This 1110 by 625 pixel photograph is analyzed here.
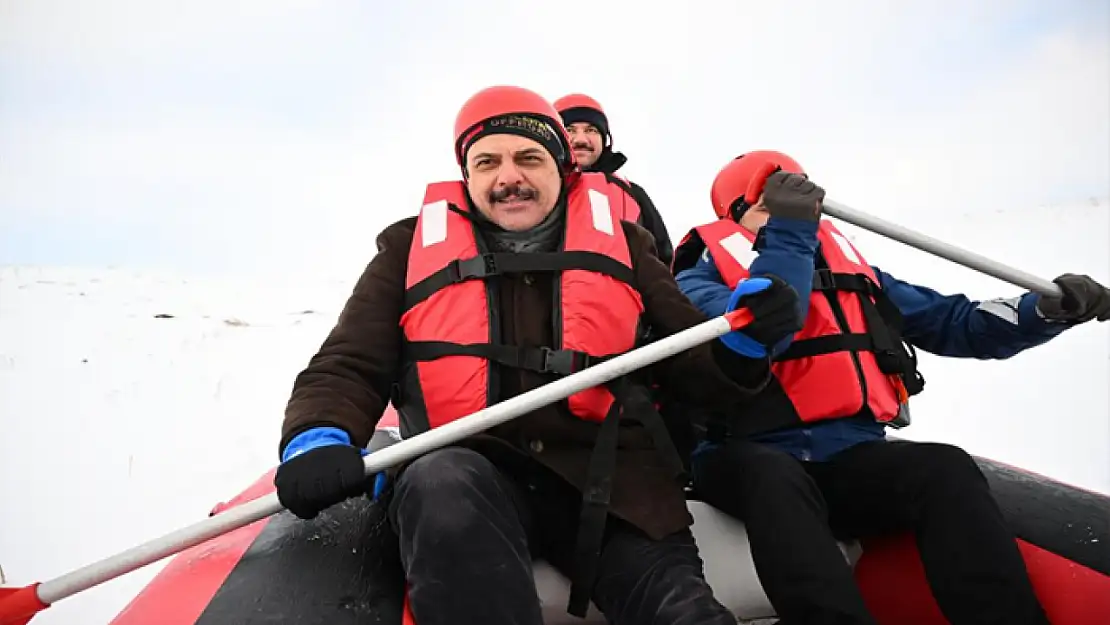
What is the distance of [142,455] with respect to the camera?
3592mm

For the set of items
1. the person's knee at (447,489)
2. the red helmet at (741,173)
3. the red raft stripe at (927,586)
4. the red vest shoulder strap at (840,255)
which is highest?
the red helmet at (741,173)

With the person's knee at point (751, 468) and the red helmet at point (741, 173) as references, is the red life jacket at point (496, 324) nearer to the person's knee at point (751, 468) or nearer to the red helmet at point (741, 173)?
the person's knee at point (751, 468)

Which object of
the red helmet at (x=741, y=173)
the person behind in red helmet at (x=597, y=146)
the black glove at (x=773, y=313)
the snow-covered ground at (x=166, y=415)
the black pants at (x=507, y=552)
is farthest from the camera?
the person behind in red helmet at (x=597, y=146)

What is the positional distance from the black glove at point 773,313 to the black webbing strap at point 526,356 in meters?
0.42

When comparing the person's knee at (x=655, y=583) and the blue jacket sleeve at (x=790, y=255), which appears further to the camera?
the blue jacket sleeve at (x=790, y=255)

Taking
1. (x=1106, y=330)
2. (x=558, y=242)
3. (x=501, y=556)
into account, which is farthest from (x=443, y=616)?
(x=1106, y=330)

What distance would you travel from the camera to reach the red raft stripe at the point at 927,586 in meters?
1.50

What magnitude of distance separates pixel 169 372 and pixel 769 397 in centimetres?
485

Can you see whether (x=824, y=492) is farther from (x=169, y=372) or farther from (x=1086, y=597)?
(x=169, y=372)

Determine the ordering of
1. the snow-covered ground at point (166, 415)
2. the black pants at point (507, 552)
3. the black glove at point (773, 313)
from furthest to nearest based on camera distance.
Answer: the snow-covered ground at point (166, 415) < the black glove at point (773, 313) < the black pants at point (507, 552)

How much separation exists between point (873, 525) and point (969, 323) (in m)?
0.83

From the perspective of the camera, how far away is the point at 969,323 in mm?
2193

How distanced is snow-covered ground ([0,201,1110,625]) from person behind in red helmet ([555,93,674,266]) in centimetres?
211

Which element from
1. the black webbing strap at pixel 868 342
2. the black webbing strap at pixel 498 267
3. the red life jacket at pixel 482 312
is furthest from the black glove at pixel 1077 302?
the black webbing strap at pixel 498 267
